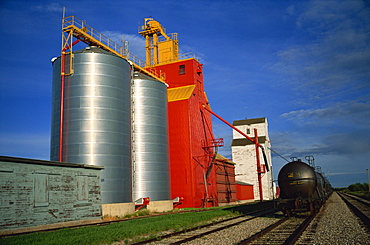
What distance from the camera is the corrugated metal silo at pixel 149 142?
101 feet

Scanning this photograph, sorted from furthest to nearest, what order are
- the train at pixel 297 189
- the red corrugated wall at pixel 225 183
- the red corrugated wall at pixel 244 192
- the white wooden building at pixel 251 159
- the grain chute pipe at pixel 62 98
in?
1. the white wooden building at pixel 251 159
2. the red corrugated wall at pixel 244 192
3. the red corrugated wall at pixel 225 183
4. the grain chute pipe at pixel 62 98
5. the train at pixel 297 189

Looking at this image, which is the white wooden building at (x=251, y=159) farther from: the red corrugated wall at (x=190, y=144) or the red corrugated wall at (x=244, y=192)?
the red corrugated wall at (x=190, y=144)

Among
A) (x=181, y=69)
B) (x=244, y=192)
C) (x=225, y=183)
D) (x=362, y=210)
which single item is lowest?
(x=362, y=210)

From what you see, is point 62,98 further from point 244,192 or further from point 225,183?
point 244,192

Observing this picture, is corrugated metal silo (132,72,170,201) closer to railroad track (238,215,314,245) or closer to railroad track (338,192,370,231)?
railroad track (338,192,370,231)

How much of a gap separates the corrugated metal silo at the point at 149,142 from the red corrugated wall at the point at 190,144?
188 inches

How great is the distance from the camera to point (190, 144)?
38344 mm

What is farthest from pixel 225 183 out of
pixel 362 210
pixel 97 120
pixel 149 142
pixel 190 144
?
pixel 97 120

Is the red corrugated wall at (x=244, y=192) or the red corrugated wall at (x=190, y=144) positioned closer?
the red corrugated wall at (x=190, y=144)

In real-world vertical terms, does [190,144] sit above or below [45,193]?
above

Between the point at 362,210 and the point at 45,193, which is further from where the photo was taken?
the point at 362,210

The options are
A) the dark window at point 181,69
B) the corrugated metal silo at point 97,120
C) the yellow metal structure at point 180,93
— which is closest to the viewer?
the corrugated metal silo at point 97,120

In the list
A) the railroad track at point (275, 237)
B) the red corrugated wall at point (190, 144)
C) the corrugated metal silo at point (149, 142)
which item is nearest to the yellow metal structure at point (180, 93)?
the red corrugated wall at point (190, 144)

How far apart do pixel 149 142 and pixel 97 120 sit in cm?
708
